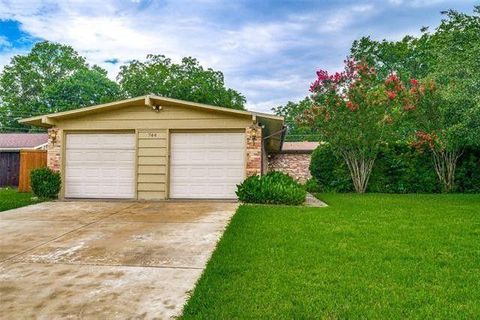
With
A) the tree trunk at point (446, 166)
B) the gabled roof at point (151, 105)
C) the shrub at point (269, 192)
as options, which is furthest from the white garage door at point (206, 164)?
the tree trunk at point (446, 166)

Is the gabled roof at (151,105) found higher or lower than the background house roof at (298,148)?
higher

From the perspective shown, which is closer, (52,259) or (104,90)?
(52,259)

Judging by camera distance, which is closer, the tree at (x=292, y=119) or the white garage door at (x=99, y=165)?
the white garage door at (x=99, y=165)

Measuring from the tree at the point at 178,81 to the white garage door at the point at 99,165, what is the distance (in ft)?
61.6

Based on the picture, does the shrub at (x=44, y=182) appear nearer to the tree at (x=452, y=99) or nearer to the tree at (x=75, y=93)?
the tree at (x=452, y=99)

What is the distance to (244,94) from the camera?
33.7 meters

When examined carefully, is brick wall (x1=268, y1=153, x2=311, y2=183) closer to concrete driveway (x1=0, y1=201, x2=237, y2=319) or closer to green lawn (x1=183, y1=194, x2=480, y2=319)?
concrete driveway (x1=0, y1=201, x2=237, y2=319)

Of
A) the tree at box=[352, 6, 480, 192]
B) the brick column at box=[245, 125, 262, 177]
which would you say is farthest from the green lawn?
the tree at box=[352, 6, 480, 192]

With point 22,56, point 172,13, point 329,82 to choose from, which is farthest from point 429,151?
point 22,56

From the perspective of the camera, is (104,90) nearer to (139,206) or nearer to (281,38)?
(281,38)

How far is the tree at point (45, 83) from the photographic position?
112 feet

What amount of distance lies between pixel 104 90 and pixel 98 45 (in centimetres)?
1686

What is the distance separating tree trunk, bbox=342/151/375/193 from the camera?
1242 centimetres

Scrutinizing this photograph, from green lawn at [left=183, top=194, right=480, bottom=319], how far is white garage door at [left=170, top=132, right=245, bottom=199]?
3705mm
